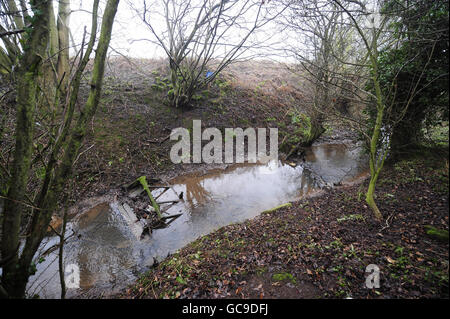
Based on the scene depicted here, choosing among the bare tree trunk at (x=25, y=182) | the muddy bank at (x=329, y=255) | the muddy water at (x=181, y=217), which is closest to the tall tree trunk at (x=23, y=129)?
the bare tree trunk at (x=25, y=182)

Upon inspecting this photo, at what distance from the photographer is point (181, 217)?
6109mm

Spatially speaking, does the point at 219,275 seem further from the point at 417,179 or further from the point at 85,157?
the point at 85,157

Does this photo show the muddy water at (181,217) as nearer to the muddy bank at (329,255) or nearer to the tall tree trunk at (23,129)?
the muddy bank at (329,255)

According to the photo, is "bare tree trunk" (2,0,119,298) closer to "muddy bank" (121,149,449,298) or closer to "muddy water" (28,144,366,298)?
"muddy water" (28,144,366,298)

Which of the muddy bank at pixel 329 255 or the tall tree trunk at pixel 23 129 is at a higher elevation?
the tall tree trunk at pixel 23 129

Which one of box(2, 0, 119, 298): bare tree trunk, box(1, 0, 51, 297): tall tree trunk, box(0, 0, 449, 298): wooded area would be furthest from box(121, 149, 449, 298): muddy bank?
box(1, 0, 51, 297): tall tree trunk

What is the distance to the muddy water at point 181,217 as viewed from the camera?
4220 millimetres

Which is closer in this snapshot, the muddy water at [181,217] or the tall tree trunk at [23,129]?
the tall tree trunk at [23,129]

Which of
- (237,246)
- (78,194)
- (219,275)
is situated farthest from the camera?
(78,194)

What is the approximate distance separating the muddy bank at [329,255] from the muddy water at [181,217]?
2.63 ft

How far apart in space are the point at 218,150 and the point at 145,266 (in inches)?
264

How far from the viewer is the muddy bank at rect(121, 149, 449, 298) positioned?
2660 mm
